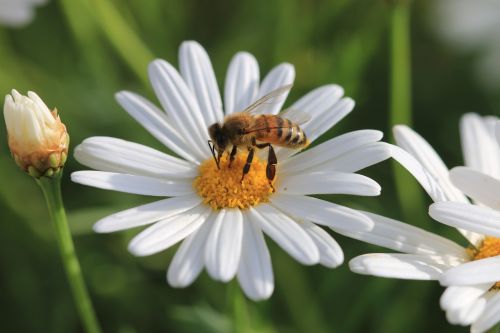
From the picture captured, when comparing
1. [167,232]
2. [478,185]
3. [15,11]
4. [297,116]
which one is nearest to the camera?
[167,232]

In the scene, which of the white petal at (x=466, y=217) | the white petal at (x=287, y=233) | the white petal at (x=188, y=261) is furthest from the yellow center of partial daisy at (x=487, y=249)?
the white petal at (x=188, y=261)

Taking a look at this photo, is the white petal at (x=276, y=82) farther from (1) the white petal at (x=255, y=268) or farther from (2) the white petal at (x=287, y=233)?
(1) the white petal at (x=255, y=268)

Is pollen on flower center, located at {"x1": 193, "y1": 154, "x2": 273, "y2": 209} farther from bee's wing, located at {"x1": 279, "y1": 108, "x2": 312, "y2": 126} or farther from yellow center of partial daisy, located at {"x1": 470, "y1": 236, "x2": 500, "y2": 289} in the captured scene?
yellow center of partial daisy, located at {"x1": 470, "y1": 236, "x2": 500, "y2": 289}

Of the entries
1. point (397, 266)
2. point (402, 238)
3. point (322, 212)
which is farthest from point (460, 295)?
point (322, 212)

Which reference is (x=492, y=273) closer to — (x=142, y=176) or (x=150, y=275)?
(x=142, y=176)

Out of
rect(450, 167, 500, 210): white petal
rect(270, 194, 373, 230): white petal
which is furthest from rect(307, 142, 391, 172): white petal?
rect(450, 167, 500, 210): white petal

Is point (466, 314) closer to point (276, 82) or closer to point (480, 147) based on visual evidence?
point (480, 147)

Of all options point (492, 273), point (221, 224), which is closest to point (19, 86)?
point (221, 224)
